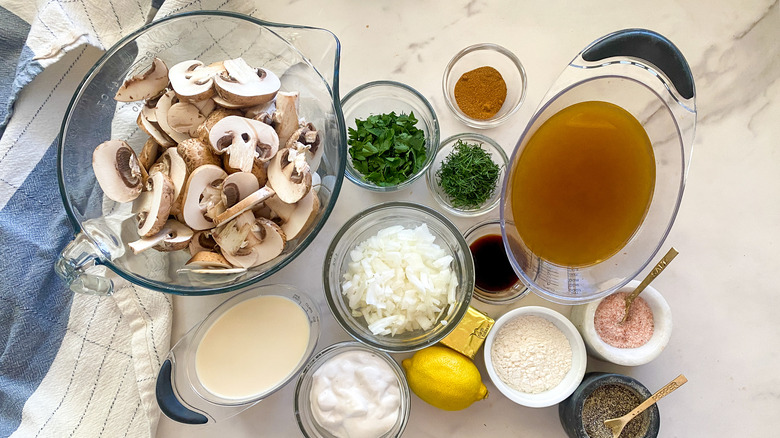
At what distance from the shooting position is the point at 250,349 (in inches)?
49.6

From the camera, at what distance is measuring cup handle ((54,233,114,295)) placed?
39.0 inches

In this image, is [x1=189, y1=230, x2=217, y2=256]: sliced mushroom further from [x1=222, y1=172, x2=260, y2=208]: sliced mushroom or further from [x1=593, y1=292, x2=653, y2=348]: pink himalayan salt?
[x1=593, y1=292, x2=653, y2=348]: pink himalayan salt

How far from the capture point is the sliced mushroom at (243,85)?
1.02m

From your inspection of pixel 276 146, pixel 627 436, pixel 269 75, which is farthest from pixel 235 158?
pixel 627 436

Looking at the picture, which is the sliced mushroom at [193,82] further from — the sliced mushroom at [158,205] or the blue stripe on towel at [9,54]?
the blue stripe on towel at [9,54]

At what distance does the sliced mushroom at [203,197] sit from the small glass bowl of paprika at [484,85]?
0.64m

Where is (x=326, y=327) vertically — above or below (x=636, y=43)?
below

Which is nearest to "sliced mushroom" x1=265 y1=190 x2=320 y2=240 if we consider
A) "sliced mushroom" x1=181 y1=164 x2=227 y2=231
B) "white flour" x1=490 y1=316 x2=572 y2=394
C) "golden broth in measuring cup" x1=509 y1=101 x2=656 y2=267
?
"sliced mushroom" x1=181 y1=164 x2=227 y2=231

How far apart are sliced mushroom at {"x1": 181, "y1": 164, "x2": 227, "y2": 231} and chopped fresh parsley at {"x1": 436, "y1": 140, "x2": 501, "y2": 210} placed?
546 mm

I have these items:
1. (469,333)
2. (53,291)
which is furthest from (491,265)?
(53,291)

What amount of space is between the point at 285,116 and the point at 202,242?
314 millimetres

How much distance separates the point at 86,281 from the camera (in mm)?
1026

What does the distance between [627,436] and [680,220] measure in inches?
22.5

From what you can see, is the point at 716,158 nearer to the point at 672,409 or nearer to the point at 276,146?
the point at 672,409
